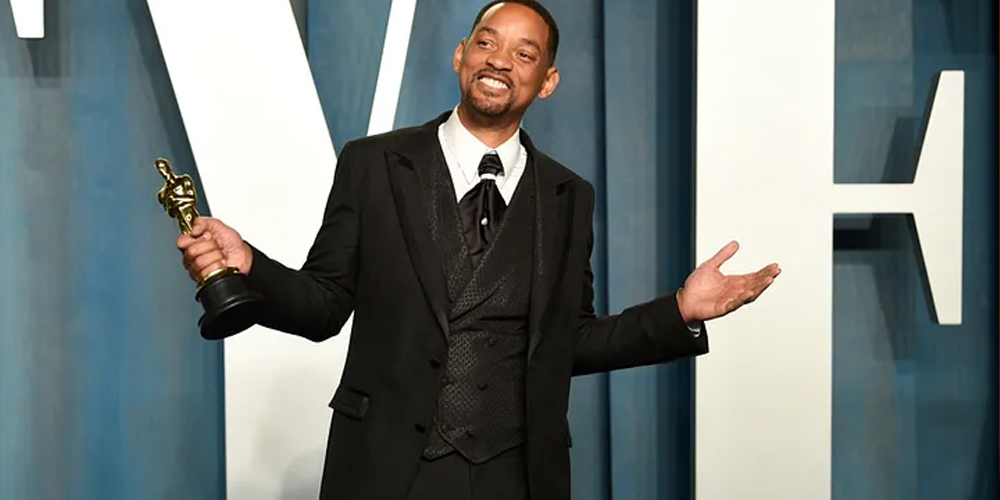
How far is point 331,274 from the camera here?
1909mm

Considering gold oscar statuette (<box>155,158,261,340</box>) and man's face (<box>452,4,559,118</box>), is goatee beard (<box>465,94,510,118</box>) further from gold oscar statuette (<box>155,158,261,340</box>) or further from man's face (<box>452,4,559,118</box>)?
gold oscar statuette (<box>155,158,261,340</box>)

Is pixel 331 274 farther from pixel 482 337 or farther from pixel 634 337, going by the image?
pixel 634 337

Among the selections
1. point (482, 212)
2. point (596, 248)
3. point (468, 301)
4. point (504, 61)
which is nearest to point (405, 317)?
point (468, 301)

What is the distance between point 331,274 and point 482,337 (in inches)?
10.3

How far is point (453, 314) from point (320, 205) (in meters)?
1.00

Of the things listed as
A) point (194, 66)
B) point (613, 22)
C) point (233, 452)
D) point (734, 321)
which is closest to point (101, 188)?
point (194, 66)

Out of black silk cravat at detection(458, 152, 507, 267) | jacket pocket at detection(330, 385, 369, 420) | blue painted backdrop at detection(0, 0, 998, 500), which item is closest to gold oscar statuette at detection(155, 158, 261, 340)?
jacket pocket at detection(330, 385, 369, 420)

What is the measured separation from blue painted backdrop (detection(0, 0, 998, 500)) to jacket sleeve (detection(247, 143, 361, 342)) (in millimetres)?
1071

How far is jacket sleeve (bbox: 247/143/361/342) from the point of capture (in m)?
1.82

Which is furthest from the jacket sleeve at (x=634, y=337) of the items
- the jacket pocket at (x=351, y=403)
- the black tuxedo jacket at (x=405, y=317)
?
the jacket pocket at (x=351, y=403)

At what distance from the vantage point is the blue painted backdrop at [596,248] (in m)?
3.00

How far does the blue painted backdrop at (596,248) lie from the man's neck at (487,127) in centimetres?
100

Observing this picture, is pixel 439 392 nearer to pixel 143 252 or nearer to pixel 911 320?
pixel 143 252

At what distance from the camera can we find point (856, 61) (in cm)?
307
